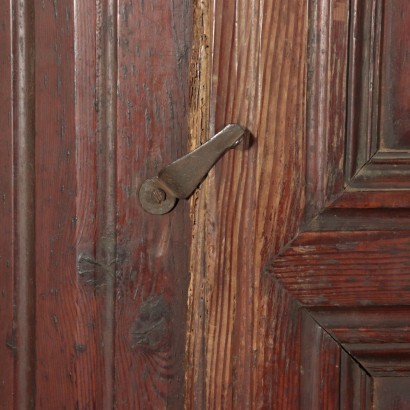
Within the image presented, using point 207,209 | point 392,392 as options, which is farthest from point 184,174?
point 392,392

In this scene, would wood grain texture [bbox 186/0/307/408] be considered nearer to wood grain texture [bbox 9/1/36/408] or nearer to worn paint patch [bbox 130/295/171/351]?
worn paint patch [bbox 130/295/171/351]

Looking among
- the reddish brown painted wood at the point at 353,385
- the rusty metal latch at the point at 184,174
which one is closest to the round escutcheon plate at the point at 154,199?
the rusty metal latch at the point at 184,174

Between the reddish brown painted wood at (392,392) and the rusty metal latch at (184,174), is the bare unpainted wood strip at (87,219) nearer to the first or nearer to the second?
the rusty metal latch at (184,174)

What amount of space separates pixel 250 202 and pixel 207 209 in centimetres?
4

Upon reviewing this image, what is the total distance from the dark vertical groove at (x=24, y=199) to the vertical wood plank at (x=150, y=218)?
87 mm

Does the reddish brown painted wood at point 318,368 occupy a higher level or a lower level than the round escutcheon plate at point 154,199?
lower

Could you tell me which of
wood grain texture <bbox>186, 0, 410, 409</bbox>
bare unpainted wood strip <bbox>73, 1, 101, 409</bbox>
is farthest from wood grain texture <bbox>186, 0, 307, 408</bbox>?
bare unpainted wood strip <bbox>73, 1, 101, 409</bbox>

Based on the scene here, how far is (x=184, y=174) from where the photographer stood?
527 millimetres

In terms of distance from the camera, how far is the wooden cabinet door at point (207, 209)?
521mm

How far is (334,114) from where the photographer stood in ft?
1.71

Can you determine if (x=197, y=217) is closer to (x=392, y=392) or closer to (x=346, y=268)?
(x=346, y=268)

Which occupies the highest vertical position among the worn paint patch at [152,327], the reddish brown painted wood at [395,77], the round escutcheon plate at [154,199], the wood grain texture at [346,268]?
the reddish brown painted wood at [395,77]

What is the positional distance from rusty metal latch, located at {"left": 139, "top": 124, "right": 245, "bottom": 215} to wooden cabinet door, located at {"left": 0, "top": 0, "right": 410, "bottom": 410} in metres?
0.01

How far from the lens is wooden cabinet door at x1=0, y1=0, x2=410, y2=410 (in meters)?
0.52
